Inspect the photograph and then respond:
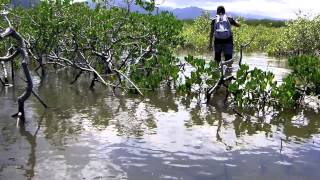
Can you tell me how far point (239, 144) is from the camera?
253 inches

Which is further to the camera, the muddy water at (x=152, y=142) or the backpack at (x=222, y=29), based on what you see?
the backpack at (x=222, y=29)

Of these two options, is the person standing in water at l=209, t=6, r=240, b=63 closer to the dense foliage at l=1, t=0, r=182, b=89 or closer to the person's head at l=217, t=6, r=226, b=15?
the person's head at l=217, t=6, r=226, b=15

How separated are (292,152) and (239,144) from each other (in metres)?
0.72

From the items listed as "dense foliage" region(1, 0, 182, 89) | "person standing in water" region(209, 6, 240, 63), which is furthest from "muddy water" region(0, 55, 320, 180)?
"dense foliage" region(1, 0, 182, 89)

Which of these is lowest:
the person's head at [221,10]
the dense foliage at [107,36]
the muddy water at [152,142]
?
the muddy water at [152,142]

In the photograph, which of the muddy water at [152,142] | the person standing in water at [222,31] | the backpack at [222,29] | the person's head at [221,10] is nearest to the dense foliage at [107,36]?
the person standing in water at [222,31]

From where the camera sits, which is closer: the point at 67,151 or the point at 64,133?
the point at 67,151

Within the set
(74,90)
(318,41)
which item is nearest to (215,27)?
(74,90)

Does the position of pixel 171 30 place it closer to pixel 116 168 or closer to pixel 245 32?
pixel 116 168

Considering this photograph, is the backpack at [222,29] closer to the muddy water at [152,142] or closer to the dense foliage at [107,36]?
the dense foliage at [107,36]

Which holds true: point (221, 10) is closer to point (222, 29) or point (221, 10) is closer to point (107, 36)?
point (222, 29)

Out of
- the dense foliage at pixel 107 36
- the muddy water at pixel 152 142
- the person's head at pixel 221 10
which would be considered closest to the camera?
the muddy water at pixel 152 142

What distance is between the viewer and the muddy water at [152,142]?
5.22 metres

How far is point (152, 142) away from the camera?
6.33 metres
